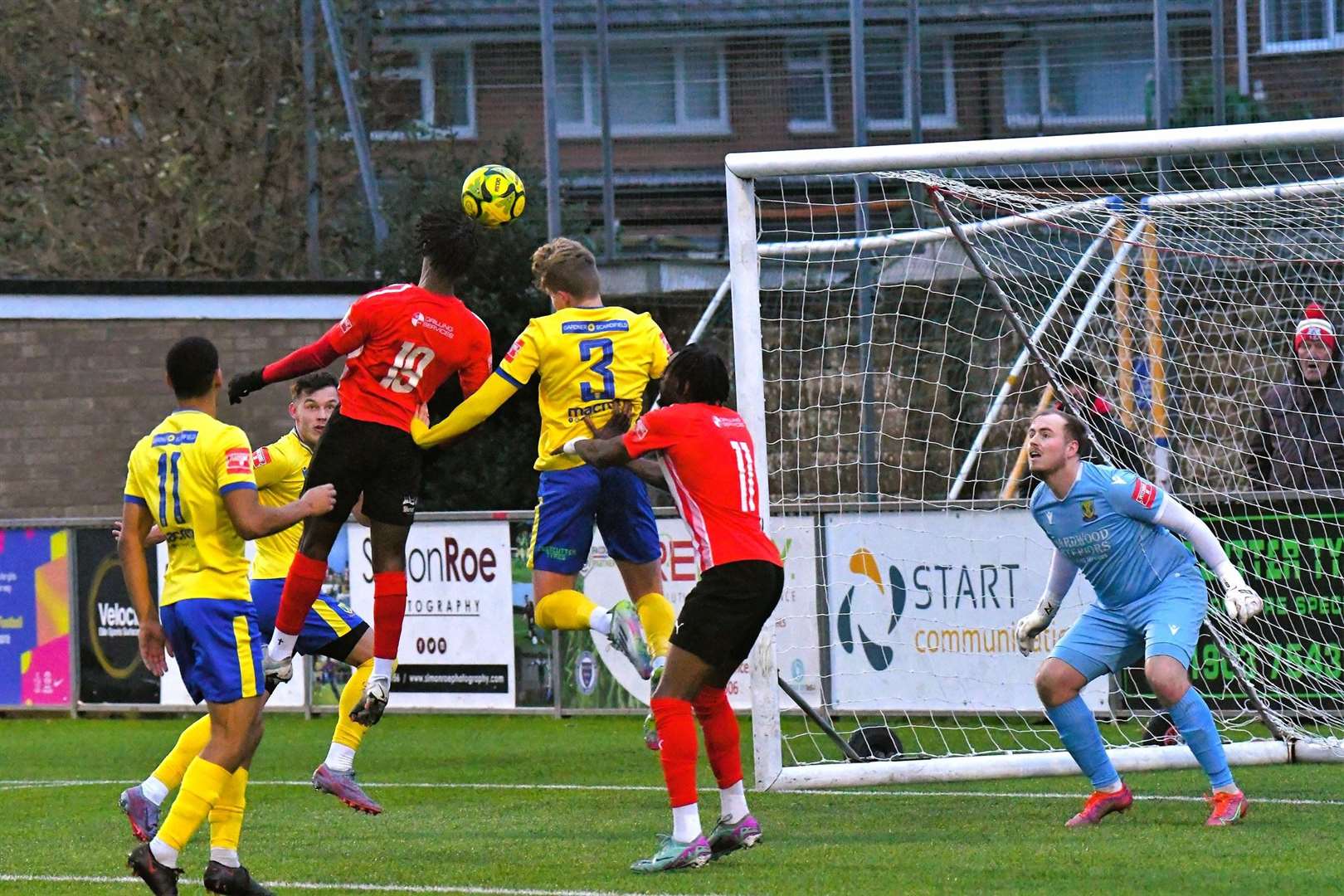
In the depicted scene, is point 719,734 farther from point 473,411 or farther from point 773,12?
point 773,12

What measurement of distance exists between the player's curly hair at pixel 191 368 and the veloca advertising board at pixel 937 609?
6.64 m

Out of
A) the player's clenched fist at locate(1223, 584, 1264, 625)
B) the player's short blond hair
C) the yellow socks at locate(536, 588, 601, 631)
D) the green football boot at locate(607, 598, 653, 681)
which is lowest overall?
the green football boot at locate(607, 598, 653, 681)

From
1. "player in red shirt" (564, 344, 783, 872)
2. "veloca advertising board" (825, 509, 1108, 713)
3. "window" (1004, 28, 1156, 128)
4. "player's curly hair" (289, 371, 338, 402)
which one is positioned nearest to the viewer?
"player in red shirt" (564, 344, 783, 872)

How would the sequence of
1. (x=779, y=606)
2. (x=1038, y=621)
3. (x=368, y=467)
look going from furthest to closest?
(x=779, y=606), (x=368, y=467), (x=1038, y=621)

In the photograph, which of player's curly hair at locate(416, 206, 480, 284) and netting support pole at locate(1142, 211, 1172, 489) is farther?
netting support pole at locate(1142, 211, 1172, 489)

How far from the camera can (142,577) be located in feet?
23.0

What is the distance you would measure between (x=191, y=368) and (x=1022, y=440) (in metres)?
9.50

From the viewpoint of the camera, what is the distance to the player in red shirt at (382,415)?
29.5 feet

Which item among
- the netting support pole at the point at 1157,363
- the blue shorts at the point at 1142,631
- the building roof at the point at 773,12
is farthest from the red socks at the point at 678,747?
the building roof at the point at 773,12

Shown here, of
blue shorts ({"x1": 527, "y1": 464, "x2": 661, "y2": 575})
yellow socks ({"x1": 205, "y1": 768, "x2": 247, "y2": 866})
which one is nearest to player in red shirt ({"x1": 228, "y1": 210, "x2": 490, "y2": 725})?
blue shorts ({"x1": 527, "y1": 464, "x2": 661, "y2": 575})

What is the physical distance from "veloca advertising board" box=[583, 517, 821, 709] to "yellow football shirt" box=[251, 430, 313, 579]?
9.58ft

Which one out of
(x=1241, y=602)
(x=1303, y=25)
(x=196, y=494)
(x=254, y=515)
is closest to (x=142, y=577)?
(x=196, y=494)

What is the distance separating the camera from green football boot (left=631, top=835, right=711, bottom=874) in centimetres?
731

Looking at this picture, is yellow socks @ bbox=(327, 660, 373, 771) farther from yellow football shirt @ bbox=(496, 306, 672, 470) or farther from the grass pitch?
yellow football shirt @ bbox=(496, 306, 672, 470)
